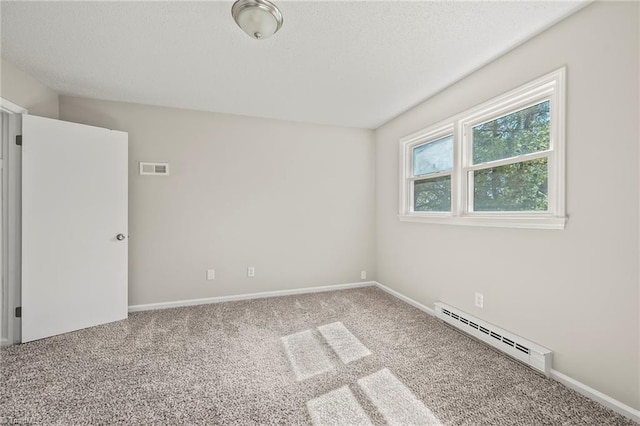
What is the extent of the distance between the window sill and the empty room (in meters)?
0.02

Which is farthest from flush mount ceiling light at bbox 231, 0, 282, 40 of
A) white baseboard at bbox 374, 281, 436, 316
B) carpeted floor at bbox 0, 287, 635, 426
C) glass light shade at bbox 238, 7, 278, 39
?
white baseboard at bbox 374, 281, 436, 316

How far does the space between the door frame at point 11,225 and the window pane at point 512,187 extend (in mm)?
4194

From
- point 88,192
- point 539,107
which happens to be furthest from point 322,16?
point 88,192

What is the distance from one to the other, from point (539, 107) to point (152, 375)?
3455mm

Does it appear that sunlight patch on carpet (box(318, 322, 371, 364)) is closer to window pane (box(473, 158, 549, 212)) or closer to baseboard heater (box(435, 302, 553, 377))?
baseboard heater (box(435, 302, 553, 377))

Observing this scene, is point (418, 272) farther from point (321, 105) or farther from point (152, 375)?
point (152, 375)

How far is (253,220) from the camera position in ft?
12.0

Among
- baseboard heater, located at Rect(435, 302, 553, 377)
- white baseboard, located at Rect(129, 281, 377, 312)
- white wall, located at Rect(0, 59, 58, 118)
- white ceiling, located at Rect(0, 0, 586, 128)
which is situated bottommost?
white baseboard, located at Rect(129, 281, 377, 312)

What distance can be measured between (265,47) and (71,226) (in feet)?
8.15

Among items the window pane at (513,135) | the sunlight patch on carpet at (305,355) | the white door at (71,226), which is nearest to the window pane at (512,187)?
the window pane at (513,135)

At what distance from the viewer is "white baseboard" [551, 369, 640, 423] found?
1.54m

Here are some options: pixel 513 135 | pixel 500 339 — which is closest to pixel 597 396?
pixel 500 339

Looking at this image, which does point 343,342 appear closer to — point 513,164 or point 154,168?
point 513,164

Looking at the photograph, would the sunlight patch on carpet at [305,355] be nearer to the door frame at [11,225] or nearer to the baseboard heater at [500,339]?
the baseboard heater at [500,339]
